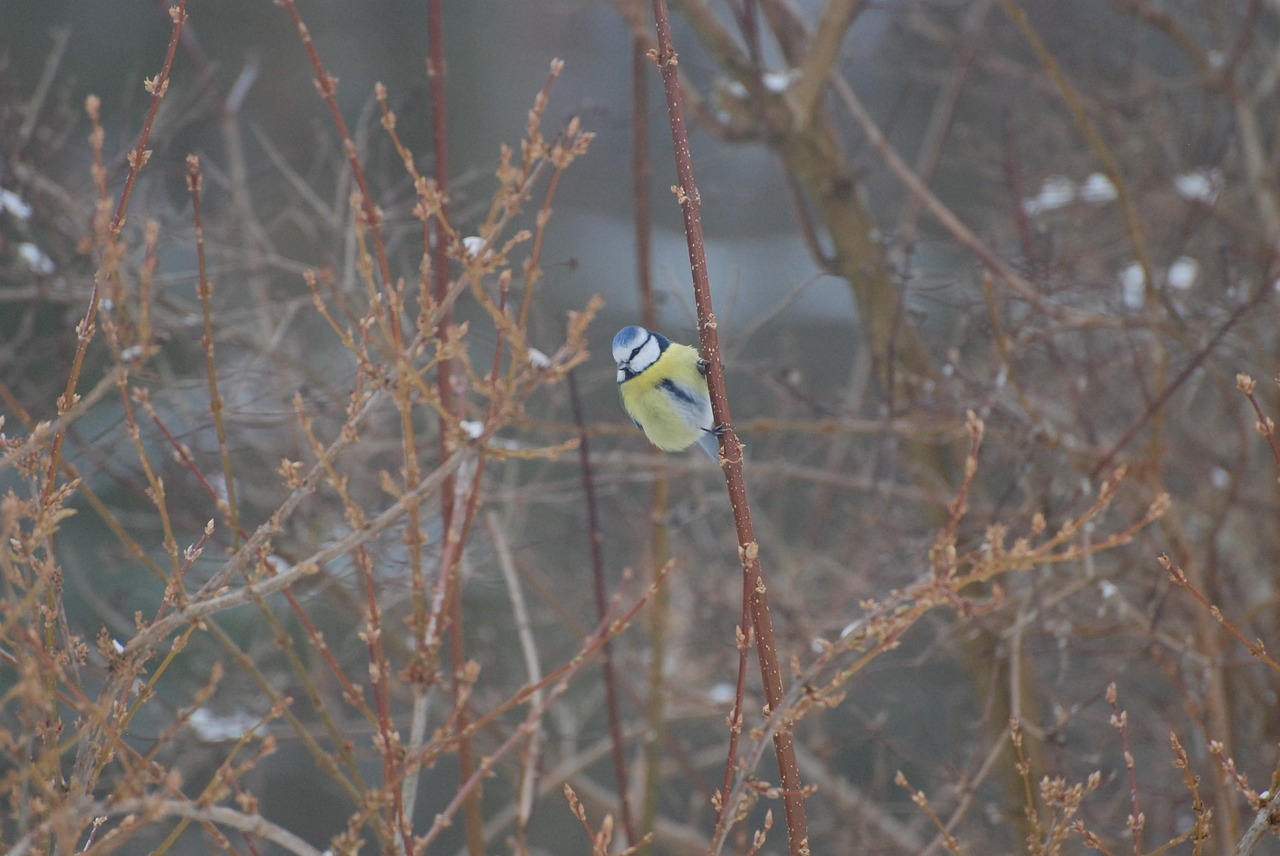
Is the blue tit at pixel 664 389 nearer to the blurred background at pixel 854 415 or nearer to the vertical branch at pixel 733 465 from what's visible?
the blurred background at pixel 854 415

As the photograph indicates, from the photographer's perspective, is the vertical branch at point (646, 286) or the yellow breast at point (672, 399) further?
the vertical branch at point (646, 286)

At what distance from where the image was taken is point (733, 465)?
57.0 inches

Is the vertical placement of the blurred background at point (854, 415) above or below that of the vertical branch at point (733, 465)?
below

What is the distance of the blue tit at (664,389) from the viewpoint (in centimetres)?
221

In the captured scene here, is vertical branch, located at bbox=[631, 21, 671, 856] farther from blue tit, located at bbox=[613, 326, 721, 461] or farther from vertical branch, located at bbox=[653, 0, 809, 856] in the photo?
vertical branch, located at bbox=[653, 0, 809, 856]

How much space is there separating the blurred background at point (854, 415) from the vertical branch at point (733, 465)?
29 cm

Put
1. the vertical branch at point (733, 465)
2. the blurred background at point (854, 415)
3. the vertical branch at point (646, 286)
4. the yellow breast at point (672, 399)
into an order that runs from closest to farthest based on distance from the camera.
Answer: the vertical branch at point (733, 465), the yellow breast at point (672, 399), the blurred background at point (854, 415), the vertical branch at point (646, 286)

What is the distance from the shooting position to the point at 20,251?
3.10m

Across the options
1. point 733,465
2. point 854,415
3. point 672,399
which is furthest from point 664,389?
point 854,415

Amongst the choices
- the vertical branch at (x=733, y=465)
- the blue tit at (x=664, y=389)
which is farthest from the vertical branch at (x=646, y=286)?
the vertical branch at (x=733, y=465)

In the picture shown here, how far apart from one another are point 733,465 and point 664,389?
83 centimetres

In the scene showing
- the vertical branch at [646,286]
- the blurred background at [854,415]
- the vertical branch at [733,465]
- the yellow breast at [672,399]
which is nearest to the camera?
the vertical branch at [733,465]

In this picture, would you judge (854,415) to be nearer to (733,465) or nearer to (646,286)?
(646,286)

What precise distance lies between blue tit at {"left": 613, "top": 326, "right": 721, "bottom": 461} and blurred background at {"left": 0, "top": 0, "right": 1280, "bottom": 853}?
0.40 meters
